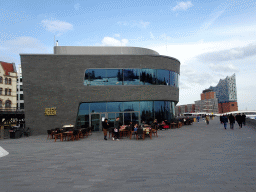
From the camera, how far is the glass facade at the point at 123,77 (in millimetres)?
21797

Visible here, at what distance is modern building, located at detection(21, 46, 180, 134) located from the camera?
21.1 meters

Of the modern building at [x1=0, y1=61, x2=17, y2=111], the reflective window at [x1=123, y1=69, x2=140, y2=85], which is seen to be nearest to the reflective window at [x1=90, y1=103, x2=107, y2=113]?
the reflective window at [x1=123, y1=69, x2=140, y2=85]

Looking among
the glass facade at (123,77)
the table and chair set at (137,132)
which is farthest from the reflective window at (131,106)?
the table and chair set at (137,132)

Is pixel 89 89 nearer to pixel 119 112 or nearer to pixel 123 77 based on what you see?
pixel 123 77

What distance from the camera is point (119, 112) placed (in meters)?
22.1

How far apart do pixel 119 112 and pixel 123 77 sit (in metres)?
3.91

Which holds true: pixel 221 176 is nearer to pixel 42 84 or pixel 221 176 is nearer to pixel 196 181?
pixel 196 181

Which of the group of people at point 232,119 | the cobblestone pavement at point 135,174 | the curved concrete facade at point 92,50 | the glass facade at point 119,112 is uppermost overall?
the curved concrete facade at point 92,50

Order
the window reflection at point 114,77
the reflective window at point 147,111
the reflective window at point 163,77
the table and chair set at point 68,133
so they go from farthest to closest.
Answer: the reflective window at point 163,77 → the reflective window at point 147,111 → the window reflection at point 114,77 → the table and chair set at point 68,133

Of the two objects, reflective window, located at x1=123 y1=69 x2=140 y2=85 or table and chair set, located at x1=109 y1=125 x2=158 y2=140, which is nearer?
table and chair set, located at x1=109 y1=125 x2=158 y2=140

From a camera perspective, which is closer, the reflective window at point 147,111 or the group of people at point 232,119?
the group of people at point 232,119

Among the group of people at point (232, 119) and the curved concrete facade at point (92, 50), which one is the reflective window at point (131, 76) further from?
the group of people at point (232, 119)

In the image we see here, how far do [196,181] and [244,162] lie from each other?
273cm

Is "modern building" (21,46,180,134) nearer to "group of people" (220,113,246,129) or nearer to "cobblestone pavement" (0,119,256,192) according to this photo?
"group of people" (220,113,246,129)
